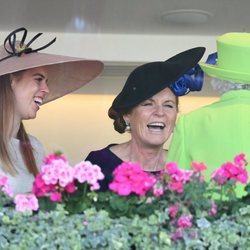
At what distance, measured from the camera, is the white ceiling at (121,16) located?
12.7 feet

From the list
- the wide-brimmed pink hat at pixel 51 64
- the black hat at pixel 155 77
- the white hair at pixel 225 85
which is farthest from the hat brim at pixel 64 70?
the white hair at pixel 225 85

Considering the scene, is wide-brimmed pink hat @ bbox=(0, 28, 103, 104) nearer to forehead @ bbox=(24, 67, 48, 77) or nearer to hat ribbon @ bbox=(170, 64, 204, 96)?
forehead @ bbox=(24, 67, 48, 77)

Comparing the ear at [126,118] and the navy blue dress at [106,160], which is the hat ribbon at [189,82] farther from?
the navy blue dress at [106,160]

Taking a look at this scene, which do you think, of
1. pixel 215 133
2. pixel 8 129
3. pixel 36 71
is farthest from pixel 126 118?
pixel 215 133

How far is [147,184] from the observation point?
133 cm

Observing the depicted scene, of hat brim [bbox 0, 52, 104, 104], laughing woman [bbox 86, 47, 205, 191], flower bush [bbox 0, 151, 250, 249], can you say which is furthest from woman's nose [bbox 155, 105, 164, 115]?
flower bush [bbox 0, 151, 250, 249]

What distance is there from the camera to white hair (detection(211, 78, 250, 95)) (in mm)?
1878

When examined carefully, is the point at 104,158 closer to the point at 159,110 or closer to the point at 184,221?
the point at 159,110

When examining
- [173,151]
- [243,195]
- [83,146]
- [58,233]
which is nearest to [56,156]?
[58,233]

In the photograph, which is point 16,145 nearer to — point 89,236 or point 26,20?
point 89,236

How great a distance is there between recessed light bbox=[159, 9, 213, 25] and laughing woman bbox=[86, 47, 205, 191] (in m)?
1.59

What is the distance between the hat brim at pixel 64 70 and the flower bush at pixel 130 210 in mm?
791

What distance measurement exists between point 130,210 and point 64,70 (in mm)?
1110

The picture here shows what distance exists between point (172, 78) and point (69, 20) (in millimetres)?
2153
